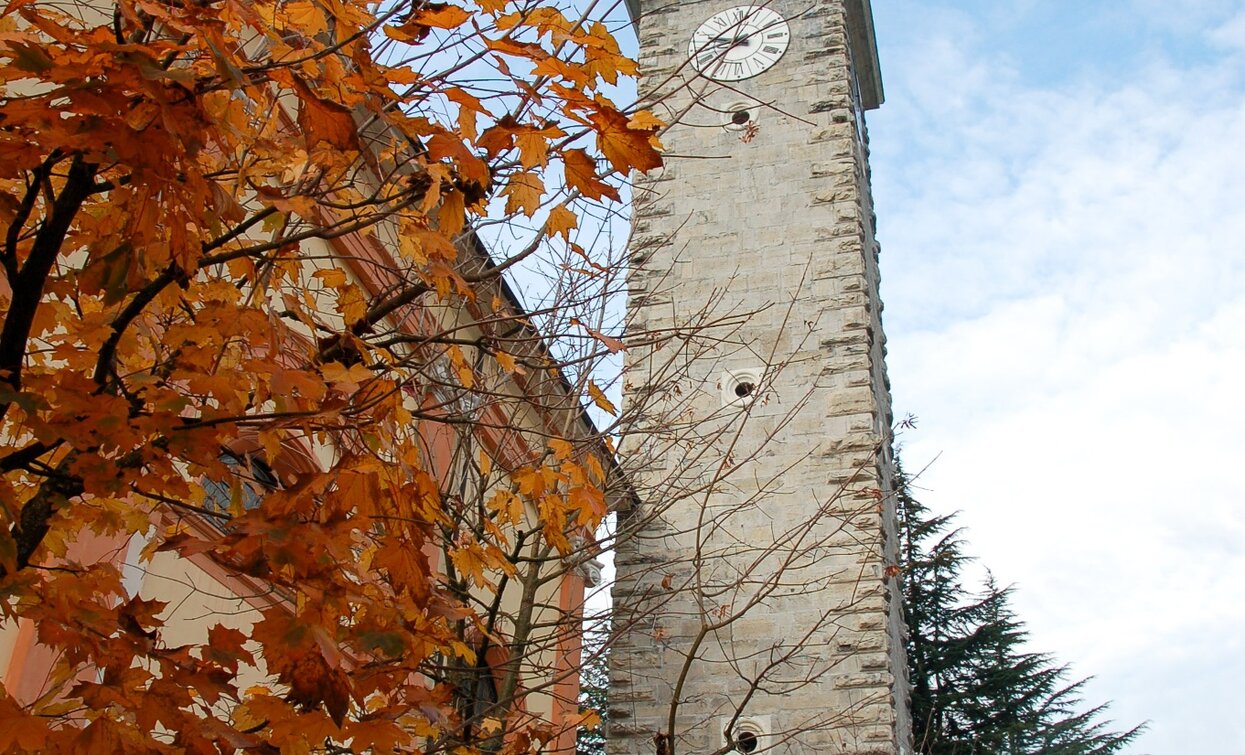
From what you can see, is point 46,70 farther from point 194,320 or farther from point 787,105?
point 787,105

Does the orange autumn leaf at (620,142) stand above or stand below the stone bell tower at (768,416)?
below

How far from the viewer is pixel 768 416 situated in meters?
13.3

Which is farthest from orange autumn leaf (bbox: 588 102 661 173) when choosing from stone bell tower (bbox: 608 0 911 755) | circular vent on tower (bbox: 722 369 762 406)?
circular vent on tower (bbox: 722 369 762 406)

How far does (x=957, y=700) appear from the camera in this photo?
25.0m

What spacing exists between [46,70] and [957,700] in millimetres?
24453

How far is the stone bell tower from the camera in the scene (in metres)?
11.9

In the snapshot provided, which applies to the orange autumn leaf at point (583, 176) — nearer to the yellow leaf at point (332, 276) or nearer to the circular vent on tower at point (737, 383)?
the yellow leaf at point (332, 276)

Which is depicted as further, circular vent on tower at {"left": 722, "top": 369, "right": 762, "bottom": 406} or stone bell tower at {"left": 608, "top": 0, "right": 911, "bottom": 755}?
circular vent on tower at {"left": 722, "top": 369, "right": 762, "bottom": 406}

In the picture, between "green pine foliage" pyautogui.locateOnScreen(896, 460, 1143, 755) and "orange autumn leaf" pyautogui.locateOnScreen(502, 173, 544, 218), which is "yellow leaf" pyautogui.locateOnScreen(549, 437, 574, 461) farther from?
"green pine foliage" pyautogui.locateOnScreen(896, 460, 1143, 755)

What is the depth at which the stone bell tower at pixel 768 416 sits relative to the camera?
11867 millimetres

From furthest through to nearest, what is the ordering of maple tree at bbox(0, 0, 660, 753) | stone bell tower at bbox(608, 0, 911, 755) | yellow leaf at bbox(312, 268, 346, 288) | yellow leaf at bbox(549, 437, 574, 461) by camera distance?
stone bell tower at bbox(608, 0, 911, 755) < yellow leaf at bbox(549, 437, 574, 461) < yellow leaf at bbox(312, 268, 346, 288) < maple tree at bbox(0, 0, 660, 753)

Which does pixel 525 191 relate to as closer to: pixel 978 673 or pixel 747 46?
pixel 747 46

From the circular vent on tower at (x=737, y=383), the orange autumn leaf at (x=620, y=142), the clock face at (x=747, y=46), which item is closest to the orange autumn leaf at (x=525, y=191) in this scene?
the orange autumn leaf at (x=620, y=142)

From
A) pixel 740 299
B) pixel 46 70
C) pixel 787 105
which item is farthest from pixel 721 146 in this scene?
pixel 46 70
